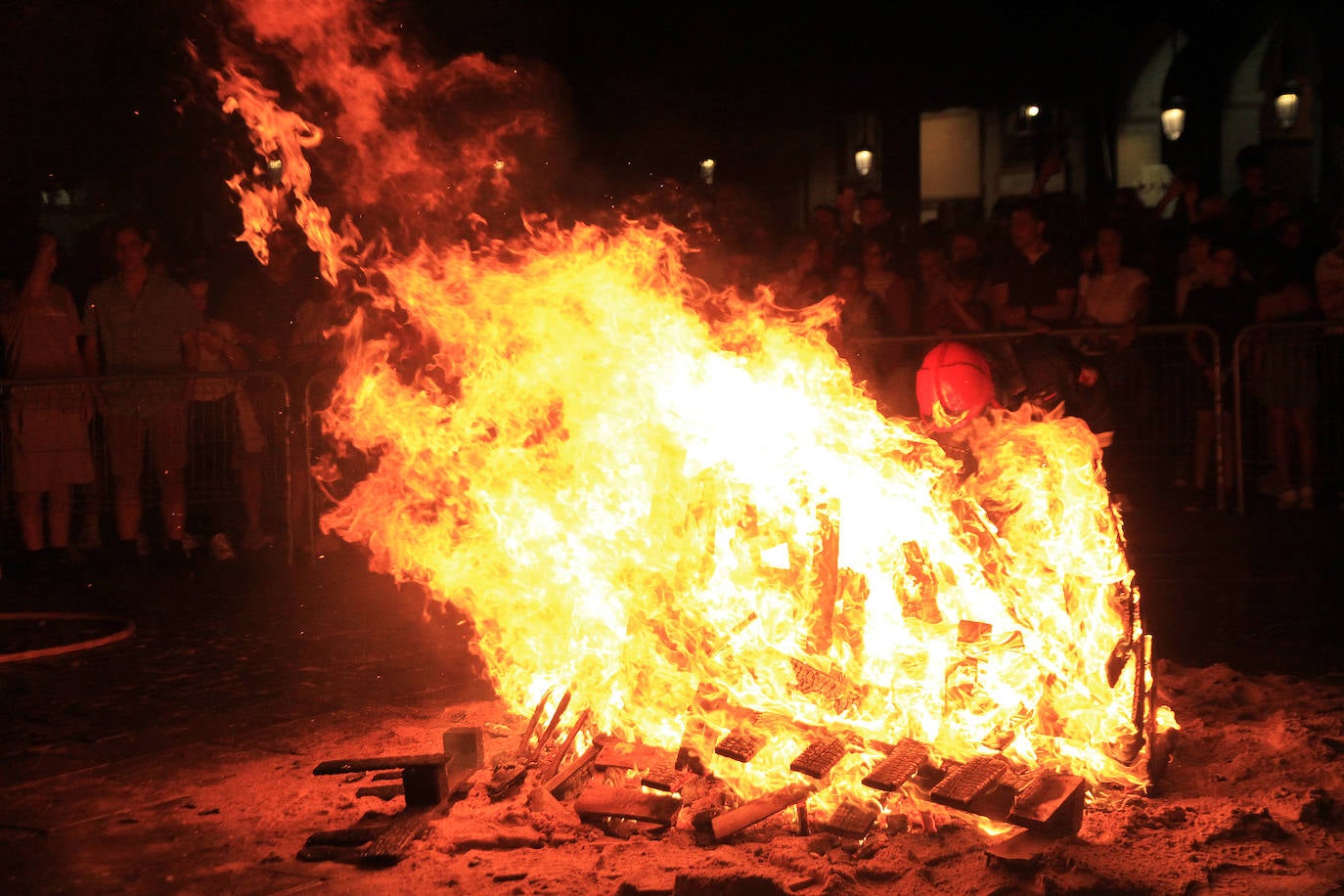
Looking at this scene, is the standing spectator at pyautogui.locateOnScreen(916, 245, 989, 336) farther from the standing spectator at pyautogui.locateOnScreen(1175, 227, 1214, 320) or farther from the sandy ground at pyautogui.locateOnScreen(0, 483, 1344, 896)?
the sandy ground at pyautogui.locateOnScreen(0, 483, 1344, 896)

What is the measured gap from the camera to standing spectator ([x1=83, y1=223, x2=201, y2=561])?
11070 mm

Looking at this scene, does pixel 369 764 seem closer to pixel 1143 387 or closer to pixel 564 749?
pixel 564 749

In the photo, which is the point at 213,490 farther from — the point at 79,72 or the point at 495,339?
the point at 79,72

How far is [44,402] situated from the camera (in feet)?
35.8

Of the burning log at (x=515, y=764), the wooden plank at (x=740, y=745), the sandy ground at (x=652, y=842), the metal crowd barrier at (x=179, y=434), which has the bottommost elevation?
the sandy ground at (x=652, y=842)

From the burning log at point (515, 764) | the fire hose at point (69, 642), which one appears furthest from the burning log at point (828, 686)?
the fire hose at point (69, 642)

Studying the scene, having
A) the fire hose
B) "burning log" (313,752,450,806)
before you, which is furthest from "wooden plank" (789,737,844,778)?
the fire hose

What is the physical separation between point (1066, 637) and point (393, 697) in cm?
321

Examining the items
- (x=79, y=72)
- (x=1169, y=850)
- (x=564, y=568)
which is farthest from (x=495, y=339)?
(x=79, y=72)

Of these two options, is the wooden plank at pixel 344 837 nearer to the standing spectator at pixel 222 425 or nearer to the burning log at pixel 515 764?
the burning log at pixel 515 764

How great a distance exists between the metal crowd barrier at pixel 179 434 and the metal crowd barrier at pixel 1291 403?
26.3 feet

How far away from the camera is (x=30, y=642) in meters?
8.53

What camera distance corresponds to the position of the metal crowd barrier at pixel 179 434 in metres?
10.9

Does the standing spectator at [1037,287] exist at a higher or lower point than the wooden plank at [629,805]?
higher
